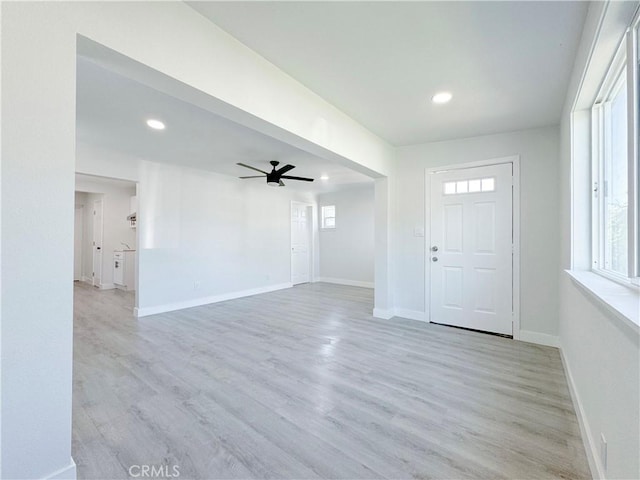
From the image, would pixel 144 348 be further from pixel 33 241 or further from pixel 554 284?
pixel 554 284

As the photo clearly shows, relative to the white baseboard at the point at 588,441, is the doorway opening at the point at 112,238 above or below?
above

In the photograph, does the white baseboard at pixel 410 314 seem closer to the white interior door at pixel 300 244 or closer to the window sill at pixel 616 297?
the window sill at pixel 616 297

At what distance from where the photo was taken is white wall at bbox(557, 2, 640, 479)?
992mm

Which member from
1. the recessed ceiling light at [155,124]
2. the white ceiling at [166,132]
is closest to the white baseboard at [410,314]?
the white ceiling at [166,132]

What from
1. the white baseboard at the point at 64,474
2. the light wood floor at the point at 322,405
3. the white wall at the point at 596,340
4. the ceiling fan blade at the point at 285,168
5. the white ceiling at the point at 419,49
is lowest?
the light wood floor at the point at 322,405

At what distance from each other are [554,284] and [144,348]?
4514mm

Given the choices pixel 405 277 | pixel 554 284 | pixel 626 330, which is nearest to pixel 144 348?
pixel 405 277

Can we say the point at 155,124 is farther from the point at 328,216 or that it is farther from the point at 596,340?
the point at 328,216

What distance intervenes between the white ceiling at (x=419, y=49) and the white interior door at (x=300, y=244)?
4750 mm

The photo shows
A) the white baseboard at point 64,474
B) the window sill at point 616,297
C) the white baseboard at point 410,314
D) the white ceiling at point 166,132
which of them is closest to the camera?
the window sill at point 616,297

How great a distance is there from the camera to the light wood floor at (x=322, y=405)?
5.02 feet

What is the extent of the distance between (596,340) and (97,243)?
9.22m

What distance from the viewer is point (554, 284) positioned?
3.22m

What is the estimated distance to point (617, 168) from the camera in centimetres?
176
